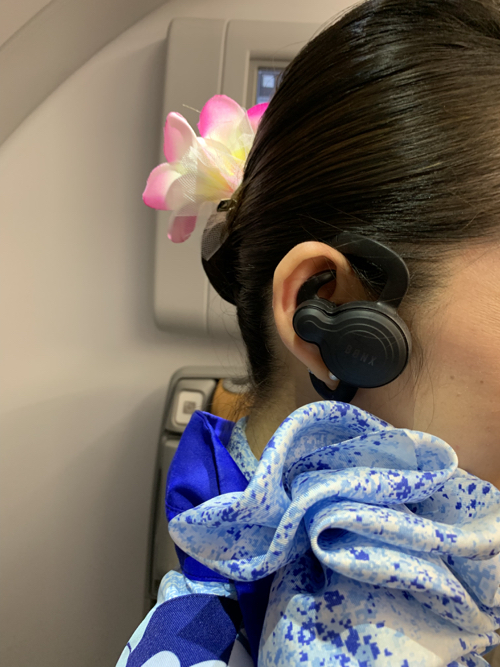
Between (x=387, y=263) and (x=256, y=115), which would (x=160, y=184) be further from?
(x=387, y=263)

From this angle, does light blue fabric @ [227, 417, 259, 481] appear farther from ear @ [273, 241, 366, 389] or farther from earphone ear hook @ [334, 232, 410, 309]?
earphone ear hook @ [334, 232, 410, 309]

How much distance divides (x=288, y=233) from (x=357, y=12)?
240 millimetres

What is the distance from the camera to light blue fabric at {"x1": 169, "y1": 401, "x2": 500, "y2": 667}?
14.6 inches

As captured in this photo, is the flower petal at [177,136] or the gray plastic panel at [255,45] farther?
the gray plastic panel at [255,45]

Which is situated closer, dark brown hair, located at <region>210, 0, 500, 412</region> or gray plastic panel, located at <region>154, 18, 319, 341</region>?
dark brown hair, located at <region>210, 0, 500, 412</region>

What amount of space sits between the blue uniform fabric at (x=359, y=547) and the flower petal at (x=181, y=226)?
346 mm

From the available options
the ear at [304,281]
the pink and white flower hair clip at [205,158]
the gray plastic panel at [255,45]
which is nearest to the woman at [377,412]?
the ear at [304,281]

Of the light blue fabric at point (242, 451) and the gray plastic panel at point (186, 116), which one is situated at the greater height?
the gray plastic panel at point (186, 116)

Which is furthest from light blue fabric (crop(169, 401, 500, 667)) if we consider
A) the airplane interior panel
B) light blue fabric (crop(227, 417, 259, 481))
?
the airplane interior panel

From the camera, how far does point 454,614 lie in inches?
15.1

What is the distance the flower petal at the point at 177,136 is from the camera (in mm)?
598

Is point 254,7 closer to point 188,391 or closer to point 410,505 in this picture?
point 188,391

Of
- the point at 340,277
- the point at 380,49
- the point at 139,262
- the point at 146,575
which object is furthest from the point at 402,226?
the point at 146,575

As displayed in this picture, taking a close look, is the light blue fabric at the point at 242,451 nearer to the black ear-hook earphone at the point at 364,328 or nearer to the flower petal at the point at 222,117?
the black ear-hook earphone at the point at 364,328
